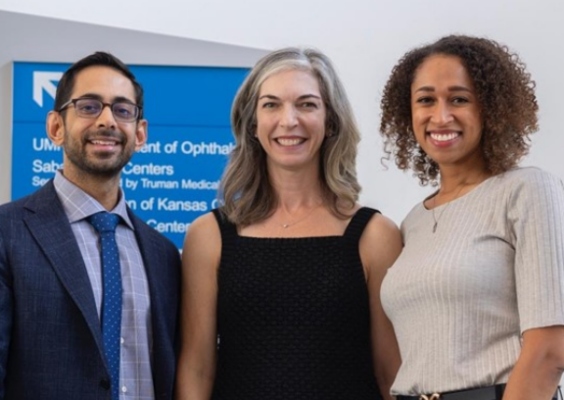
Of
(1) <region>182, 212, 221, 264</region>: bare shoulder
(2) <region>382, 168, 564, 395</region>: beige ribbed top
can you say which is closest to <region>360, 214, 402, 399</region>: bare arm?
(2) <region>382, 168, 564, 395</region>: beige ribbed top

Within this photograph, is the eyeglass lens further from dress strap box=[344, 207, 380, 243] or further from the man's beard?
dress strap box=[344, 207, 380, 243]

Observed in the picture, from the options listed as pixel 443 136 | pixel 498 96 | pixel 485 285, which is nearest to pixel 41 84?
pixel 443 136

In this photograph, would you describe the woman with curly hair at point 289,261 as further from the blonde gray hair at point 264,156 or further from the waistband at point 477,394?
the waistband at point 477,394

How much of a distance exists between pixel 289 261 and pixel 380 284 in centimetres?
25

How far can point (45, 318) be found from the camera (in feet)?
7.96

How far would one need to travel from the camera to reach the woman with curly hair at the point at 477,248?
A: 7.25 ft

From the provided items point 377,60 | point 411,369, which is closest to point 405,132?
point 411,369

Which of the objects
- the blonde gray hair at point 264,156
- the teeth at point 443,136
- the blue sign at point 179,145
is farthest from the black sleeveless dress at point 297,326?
the blue sign at point 179,145

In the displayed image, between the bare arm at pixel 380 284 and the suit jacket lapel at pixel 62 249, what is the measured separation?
0.74 metres

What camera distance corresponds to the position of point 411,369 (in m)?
2.42

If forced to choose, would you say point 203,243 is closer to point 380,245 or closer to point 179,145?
point 380,245

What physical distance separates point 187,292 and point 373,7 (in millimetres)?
2234

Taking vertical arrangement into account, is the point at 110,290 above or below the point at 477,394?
above

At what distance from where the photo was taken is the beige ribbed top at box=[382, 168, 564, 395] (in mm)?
2215
